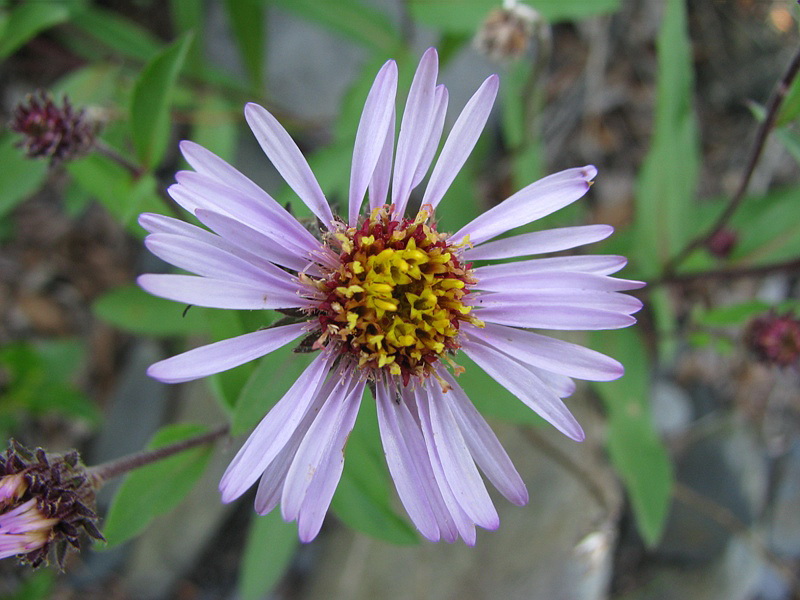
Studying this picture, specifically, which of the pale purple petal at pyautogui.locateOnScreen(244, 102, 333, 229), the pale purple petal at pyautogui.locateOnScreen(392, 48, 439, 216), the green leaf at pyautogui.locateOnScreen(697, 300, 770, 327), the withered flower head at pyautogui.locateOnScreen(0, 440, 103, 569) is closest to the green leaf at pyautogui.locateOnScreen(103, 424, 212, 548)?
the withered flower head at pyautogui.locateOnScreen(0, 440, 103, 569)

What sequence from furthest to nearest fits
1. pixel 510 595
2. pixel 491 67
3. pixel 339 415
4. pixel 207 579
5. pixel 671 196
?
pixel 491 67
pixel 207 579
pixel 510 595
pixel 671 196
pixel 339 415

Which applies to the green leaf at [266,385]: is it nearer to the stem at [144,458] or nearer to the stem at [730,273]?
the stem at [144,458]

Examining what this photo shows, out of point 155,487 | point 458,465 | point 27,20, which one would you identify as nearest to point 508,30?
point 458,465

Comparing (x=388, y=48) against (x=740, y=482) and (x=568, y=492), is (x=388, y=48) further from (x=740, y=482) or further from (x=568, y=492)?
(x=740, y=482)

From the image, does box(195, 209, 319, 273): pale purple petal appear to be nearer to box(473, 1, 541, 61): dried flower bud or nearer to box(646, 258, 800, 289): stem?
box(473, 1, 541, 61): dried flower bud

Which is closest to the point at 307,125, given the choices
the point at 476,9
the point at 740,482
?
the point at 476,9
